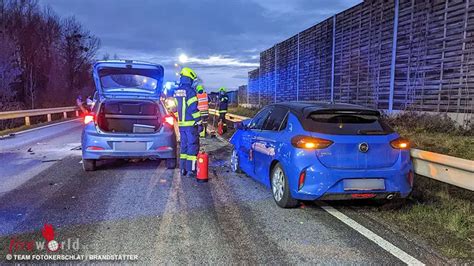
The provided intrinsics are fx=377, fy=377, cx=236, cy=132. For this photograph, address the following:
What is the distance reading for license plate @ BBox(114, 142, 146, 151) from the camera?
23.4ft

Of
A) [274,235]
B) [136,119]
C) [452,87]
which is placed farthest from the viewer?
[452,87]

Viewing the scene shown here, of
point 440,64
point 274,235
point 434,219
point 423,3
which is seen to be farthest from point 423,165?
Result: point 423,3

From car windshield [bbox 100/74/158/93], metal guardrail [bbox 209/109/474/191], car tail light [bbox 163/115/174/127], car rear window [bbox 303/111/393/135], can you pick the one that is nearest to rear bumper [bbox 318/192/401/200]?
car rear window [bbox 303/111/393/135]

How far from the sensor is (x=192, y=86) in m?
7.22

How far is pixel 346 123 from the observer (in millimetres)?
4918

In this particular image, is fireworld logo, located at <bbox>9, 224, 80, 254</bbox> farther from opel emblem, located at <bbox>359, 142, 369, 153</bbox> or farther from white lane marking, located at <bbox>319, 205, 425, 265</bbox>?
opel emblem, located at <bbox>359, 142, 369, 153</bbox>

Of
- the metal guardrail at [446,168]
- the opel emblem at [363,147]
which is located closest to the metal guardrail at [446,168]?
the metal guardrail at [446,168]

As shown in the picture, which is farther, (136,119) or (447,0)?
(447,0)

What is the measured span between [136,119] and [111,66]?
1.66 m

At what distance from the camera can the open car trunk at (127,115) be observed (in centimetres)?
812

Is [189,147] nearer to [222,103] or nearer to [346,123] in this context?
[346,123]

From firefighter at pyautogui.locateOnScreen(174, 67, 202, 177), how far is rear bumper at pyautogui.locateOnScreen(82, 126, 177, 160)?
37 cm

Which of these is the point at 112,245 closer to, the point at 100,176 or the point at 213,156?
the point at 100,176

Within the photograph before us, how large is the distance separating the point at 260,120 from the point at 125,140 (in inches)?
103
